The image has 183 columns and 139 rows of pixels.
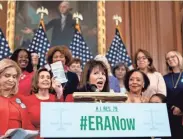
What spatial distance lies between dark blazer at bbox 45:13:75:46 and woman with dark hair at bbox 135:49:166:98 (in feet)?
11.6

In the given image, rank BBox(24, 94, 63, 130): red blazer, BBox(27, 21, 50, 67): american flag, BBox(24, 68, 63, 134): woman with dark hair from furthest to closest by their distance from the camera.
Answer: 1. BBox(27, 21, 50, 67): american flag
2. BBox(24, 68, 63, 134): woman with dark hair
3. BBox(24, 94, 63, 130): red blazer

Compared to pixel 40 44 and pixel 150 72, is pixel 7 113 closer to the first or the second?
pixel 150 72

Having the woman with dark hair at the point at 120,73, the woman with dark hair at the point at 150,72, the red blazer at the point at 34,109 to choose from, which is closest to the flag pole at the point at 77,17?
the woman with dark hair at the point at 120,73

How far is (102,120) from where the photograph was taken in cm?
277

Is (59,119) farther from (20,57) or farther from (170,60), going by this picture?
(170,60)

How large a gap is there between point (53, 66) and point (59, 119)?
1.46 meters

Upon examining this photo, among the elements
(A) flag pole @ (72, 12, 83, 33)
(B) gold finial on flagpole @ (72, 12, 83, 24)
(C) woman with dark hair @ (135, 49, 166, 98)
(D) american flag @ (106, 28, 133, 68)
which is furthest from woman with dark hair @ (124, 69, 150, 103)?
(B) gold finial on flagpole @ (72, 12, 83, 24)

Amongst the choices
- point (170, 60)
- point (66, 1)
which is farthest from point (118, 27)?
point (170, 60)

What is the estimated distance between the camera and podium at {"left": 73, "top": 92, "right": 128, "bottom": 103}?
2.86 metres

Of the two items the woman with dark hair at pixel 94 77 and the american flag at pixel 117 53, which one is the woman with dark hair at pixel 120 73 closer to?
the american flag at pixel 117 53

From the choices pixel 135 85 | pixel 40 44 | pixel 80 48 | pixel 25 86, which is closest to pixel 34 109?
pixel 25 86

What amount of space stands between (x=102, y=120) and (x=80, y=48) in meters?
5.50

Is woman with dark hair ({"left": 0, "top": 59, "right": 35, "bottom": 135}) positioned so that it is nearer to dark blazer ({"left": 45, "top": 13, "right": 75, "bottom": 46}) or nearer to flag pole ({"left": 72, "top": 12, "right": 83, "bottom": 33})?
flag pole ({"left": 72, "top": 12, "right": 83, "bottom": 33})

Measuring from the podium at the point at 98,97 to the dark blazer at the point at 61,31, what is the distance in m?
5.93
